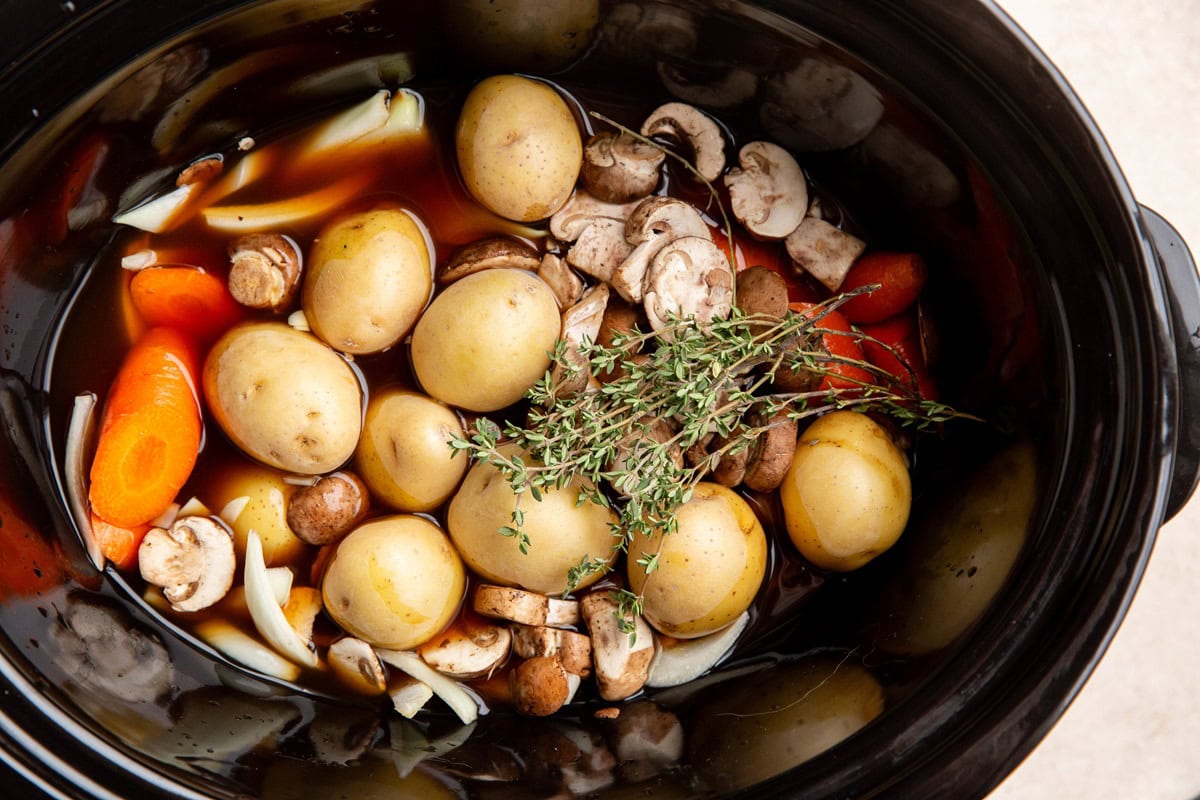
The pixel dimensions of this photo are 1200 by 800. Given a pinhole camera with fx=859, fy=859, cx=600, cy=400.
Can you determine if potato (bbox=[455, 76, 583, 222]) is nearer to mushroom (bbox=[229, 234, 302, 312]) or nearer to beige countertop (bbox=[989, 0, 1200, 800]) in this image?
mushroom (bbox=[229, 234, 302, 312])

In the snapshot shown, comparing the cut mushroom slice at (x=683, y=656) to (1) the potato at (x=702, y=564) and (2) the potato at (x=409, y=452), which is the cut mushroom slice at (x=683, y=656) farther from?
(2) the potato at (x=409, y=452)

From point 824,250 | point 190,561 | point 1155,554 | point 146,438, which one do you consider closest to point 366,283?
point 146,438

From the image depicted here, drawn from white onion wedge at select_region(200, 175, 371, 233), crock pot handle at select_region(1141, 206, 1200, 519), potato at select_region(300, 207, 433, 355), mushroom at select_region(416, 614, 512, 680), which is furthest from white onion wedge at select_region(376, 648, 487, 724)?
crock pot handle at select_region(1141, 206, 1200, 519)

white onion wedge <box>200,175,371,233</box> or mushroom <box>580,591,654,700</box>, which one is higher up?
white onion wedge <box>200,175,371,233</box>

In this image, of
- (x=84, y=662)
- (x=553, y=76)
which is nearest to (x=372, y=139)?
(x=553, y=76)

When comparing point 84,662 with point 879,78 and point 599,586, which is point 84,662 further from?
point 879,78

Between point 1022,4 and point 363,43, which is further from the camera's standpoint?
point 1022,4
